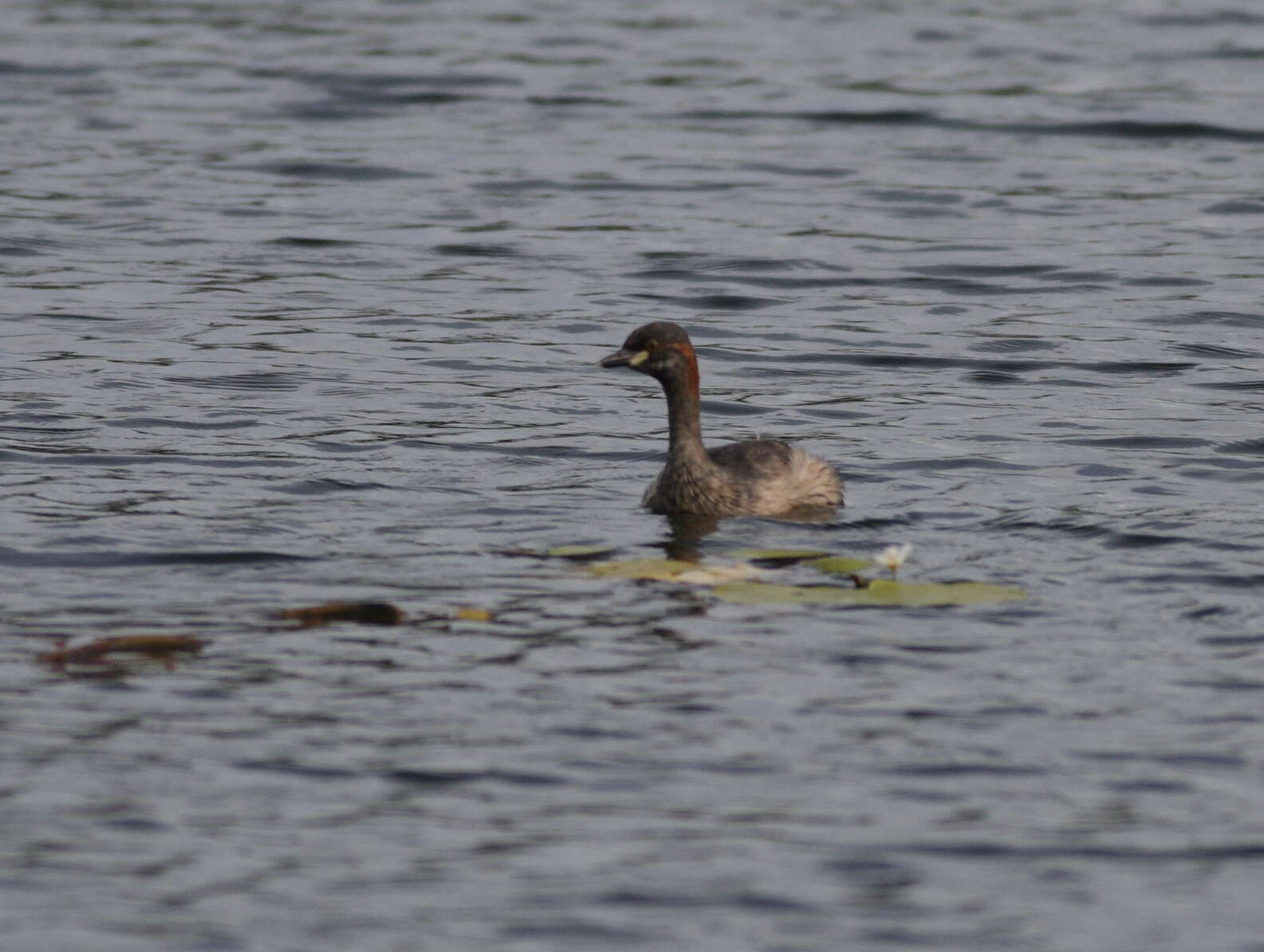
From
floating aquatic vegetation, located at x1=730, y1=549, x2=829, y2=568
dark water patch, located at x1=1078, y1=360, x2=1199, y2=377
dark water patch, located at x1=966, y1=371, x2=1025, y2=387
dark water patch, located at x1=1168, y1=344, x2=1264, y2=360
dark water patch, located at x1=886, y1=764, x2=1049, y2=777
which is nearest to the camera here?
dark water patch, located at x1=886, y1=764, x2=1049, y2=777

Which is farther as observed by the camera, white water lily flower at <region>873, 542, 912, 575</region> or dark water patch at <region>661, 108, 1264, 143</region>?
dark water patch at <region>661, 108, 1264, 143</region>

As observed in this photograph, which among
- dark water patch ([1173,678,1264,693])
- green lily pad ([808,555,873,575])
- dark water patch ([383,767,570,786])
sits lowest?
dark water patch ([1173,678,1264,693])

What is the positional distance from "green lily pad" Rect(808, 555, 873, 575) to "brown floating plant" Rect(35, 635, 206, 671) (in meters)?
3.30


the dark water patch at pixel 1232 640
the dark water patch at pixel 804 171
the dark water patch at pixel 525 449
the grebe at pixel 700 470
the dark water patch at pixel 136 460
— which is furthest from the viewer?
the dark water patch at pixel 804 171

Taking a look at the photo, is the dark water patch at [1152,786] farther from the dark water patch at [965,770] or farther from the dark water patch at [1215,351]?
the dark water patch at [1215,351]

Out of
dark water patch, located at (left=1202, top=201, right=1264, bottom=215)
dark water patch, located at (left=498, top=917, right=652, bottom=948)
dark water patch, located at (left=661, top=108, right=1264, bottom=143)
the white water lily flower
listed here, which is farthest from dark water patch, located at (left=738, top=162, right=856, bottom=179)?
dark water patch, located at (left=498, top=917, right=652, bottom=948)

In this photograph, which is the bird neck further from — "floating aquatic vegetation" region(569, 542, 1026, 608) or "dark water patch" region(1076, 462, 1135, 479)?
"dark water patch" region(1076, 462, 1135, 479)

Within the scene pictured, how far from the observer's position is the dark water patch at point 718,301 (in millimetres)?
19531

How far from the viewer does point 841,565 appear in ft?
37.3

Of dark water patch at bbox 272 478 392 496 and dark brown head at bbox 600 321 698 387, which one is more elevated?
dark brown head at bbox 600 321 698 387

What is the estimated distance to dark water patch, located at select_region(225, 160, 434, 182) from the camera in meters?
24.8

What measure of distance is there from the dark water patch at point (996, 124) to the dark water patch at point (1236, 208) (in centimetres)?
318

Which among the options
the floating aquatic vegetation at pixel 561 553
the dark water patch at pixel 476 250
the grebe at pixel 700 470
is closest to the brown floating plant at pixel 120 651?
the floating aquatic vegetation at pixel 561 553

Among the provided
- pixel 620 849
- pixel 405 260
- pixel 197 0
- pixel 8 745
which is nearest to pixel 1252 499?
pixel 620 849
